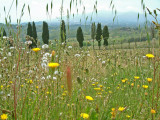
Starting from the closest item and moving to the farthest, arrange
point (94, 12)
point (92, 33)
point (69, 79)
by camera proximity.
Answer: point (69, 79), point (94, 12), point (92, 33)

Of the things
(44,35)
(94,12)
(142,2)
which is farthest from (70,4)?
(44,35)

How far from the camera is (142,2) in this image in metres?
1.95

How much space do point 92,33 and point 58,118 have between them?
156 centimetres

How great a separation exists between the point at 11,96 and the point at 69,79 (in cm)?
117

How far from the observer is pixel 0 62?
2.01 meters

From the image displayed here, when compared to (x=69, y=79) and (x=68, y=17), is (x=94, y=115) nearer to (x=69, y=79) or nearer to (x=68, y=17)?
(x=69, y=79)

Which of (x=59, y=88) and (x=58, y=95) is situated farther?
(x=59, y=88)

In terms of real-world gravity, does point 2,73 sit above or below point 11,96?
above

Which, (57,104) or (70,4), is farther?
(70,4)

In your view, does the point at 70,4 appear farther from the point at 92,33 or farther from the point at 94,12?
the point at 92,33

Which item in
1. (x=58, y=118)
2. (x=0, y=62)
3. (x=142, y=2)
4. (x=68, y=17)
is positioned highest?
(x=142, y=2)

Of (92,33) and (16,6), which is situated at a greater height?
(16,6)

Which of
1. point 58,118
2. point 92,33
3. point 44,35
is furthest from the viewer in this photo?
point 44,35

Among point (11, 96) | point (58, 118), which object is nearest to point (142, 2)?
point (58, 118)
